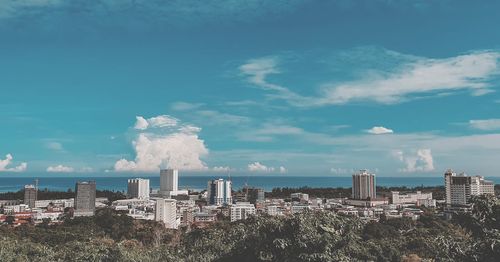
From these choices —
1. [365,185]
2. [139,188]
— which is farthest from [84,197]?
[365,185]

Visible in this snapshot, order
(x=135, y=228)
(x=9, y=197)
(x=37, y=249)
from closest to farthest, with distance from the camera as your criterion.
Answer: (x=37, y=249)
(x=135, y=228)
(x=9, y=197)

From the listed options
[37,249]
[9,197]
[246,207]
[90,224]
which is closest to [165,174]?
[9,197]

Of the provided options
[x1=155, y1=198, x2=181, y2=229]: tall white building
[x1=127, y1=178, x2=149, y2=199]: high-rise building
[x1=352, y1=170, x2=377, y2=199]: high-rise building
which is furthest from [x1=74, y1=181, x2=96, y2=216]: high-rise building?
[x1=352, y1=170, x2=377, y2=199]: high-rise building

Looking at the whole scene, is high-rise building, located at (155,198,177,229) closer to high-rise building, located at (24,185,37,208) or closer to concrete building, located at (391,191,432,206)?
high-rise building, located at (24,185,37,208)

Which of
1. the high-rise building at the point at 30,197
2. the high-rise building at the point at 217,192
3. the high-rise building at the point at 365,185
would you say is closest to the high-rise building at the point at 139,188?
the high-rise building at the point at 217,192

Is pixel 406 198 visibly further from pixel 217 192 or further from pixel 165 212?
pixel 165 212

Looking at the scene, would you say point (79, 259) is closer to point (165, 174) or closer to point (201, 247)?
point (201, 247)

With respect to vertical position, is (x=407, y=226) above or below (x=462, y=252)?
below

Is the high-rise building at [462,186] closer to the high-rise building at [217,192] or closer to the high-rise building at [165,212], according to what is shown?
the high-rise building at [165,212]
